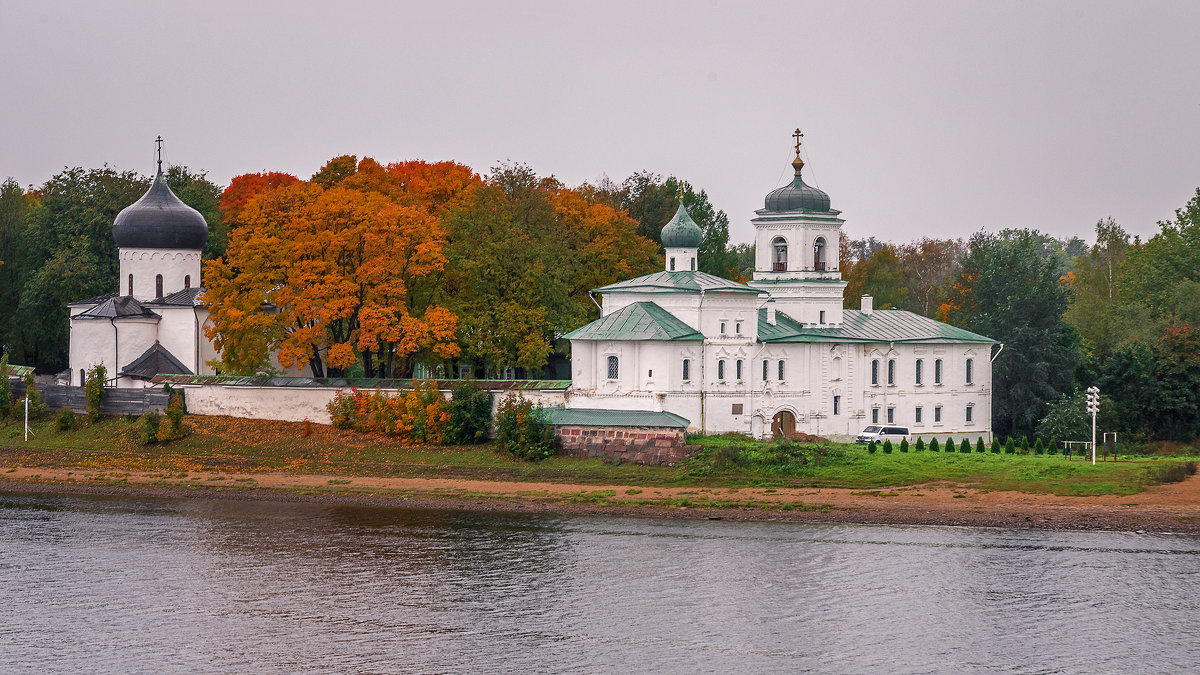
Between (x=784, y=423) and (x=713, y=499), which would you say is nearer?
(x=713, y=499)

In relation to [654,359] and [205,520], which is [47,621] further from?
[654,359]

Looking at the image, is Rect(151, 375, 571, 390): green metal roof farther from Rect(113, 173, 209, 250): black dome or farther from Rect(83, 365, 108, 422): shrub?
Rect(113, 173, 209, 250): black dome

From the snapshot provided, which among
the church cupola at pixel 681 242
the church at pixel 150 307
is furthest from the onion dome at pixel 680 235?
the church at pixel 150 307

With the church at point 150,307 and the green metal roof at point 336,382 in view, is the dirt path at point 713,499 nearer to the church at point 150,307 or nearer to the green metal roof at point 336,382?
the green metal roof at point 336,382

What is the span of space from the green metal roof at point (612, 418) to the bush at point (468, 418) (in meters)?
2.41

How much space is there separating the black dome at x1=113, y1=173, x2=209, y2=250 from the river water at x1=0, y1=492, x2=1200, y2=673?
68.6 ft

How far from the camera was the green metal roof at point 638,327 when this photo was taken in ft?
169

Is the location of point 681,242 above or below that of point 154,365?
above

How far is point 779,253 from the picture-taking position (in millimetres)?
60156

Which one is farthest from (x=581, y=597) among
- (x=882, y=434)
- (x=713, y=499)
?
(x=882, y=434)

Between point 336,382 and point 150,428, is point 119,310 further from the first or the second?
point 336,382

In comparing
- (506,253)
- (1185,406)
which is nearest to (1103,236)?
(1185,406)

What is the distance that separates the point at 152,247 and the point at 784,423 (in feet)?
92.1

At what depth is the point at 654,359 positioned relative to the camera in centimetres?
5159
